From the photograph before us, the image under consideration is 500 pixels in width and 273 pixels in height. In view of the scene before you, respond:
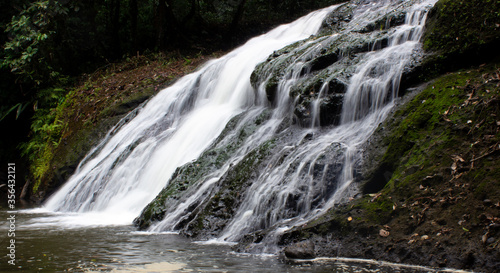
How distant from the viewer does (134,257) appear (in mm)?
3963

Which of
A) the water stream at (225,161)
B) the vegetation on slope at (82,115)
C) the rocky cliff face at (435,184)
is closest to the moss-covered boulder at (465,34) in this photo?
the rocky cliff face at (435,184)

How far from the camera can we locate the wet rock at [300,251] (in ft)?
12.6

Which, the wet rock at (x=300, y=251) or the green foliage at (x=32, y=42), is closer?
the wet rock at (x=300, y=251)

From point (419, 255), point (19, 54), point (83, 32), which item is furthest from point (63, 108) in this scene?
point (419, 255)

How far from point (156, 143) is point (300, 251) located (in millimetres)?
5355

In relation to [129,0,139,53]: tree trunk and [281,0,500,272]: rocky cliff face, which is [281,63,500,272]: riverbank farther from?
[129,0,139,53]: tree trunk

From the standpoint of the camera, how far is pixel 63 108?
12.7 m

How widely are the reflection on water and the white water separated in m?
1.46

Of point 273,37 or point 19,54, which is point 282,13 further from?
point 19,54

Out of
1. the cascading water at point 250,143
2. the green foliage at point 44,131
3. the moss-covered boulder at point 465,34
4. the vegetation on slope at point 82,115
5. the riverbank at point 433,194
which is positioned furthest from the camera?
the green foliage at point 44,131

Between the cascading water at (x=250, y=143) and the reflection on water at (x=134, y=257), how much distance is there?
0.54 m

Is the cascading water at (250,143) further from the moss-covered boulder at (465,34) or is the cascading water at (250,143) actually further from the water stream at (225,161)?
the moss-covered boulder at (465,34)

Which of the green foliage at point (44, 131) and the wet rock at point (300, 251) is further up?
the green foliage at point (44, 131)

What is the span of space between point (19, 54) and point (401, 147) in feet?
42.8
